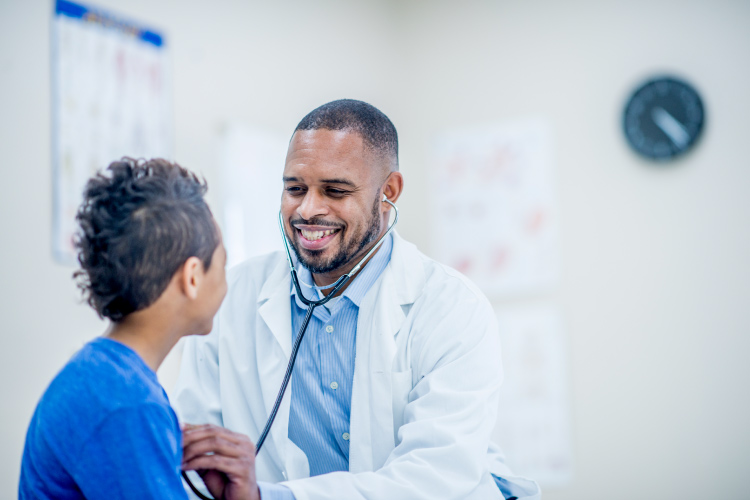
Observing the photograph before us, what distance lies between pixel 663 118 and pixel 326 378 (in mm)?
2093

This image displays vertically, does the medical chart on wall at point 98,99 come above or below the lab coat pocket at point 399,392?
above

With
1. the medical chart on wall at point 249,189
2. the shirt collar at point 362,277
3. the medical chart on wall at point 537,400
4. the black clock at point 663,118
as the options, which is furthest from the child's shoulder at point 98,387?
the black clock at point 663,118

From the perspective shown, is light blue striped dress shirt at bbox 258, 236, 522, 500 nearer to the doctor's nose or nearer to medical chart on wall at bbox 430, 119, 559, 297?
the doctor's nose

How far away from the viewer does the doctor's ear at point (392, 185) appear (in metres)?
1.64

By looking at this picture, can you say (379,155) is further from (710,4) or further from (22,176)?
(710,4)

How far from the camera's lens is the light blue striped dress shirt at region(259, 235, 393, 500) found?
4.57 feet

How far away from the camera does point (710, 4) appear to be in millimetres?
2801

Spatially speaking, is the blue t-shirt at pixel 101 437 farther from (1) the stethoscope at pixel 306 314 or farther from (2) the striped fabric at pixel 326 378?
(2) the striped fabric at pixel 326 378

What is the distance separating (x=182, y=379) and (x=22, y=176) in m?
0.81

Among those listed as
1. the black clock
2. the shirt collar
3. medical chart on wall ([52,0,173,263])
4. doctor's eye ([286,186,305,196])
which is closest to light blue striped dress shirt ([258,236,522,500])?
the shirt collar

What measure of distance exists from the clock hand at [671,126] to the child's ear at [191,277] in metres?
2.43

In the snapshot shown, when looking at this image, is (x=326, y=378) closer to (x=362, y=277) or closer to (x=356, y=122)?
(x=362, y=277)

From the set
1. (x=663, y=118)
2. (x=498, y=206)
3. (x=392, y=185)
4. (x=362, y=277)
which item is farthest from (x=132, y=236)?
(x=663, y=118)

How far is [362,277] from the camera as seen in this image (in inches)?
59.8
